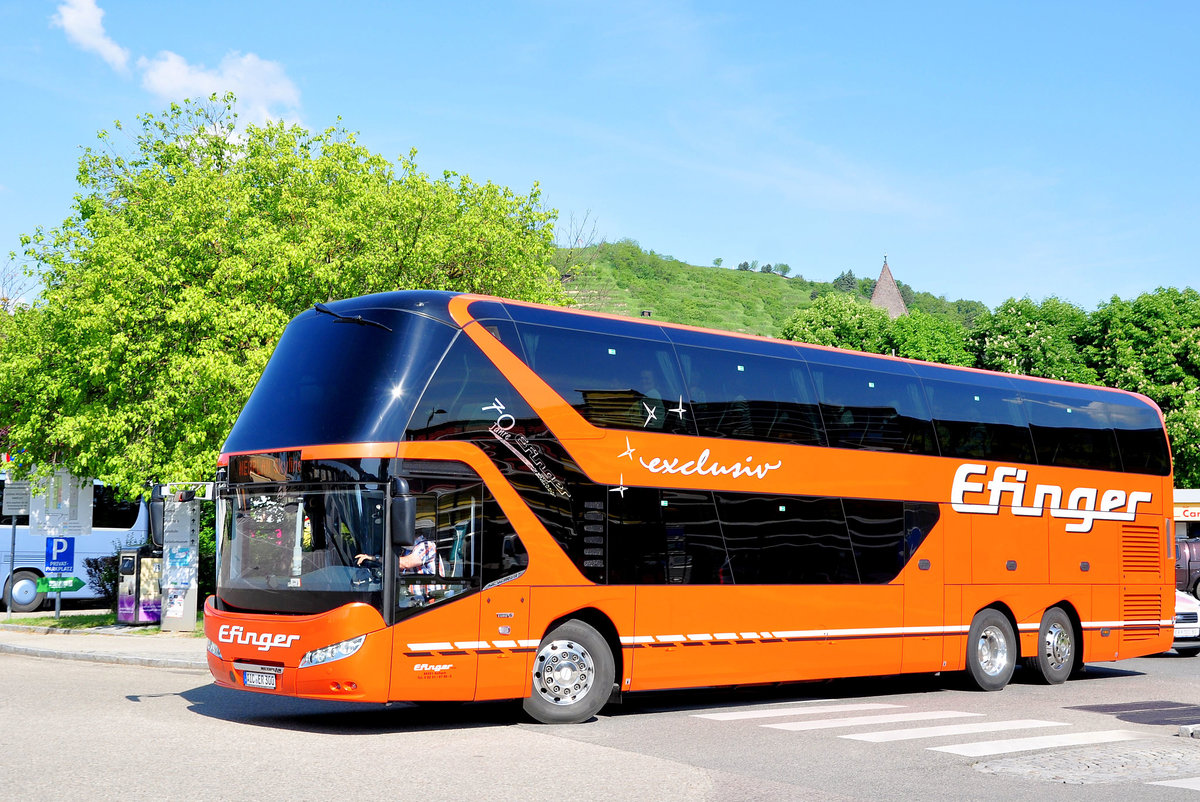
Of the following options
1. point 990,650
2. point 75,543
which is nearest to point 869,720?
point 990,650

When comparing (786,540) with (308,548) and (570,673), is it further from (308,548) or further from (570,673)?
(308,548)

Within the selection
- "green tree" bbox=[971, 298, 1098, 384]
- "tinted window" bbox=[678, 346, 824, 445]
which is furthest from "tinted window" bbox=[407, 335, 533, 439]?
"green tree" bbox=[971, 298, 1098, 384]

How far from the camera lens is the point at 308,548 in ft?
37.0

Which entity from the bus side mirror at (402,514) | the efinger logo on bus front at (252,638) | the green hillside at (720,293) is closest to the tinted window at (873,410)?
the bus side mirror at (402,514)

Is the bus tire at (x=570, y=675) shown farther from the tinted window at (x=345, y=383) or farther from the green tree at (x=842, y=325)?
the green tree at (x=842, y=325)

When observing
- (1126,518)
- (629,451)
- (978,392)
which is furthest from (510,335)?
(1126,518)

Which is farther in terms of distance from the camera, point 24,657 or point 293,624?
point 24,657

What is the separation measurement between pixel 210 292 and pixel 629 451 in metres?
13.2

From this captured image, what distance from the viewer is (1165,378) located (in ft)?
163

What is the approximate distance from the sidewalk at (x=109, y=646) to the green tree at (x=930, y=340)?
41594mm

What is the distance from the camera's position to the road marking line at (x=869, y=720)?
12242 mm

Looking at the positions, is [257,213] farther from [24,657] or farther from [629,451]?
[629,451]

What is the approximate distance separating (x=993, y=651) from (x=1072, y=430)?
138 inches

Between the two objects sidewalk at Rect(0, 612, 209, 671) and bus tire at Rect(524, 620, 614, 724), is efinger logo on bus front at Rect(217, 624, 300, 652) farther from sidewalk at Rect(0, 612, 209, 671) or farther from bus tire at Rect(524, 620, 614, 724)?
sidewalk at Rect(0, 612, 209, 671)
